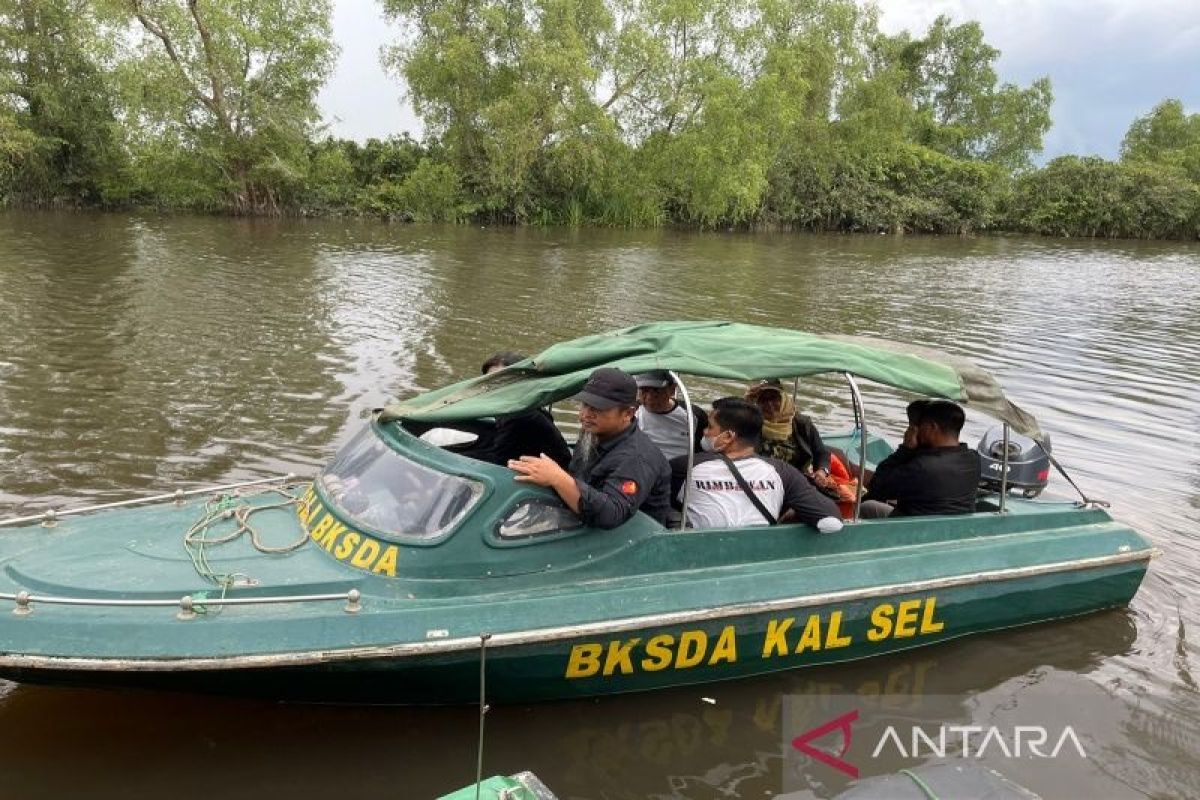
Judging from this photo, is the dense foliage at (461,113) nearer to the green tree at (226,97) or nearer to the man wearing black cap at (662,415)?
the green tree at (226,97)

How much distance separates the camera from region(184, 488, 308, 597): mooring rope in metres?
4.18

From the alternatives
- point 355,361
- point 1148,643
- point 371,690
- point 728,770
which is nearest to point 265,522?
point 371,690

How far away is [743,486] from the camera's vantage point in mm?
4762

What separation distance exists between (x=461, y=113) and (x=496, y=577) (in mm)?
37360

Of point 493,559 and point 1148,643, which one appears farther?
point 1148,643

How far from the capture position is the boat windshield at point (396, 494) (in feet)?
14.3

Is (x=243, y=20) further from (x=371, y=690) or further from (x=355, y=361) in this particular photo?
(x=371, y=690)

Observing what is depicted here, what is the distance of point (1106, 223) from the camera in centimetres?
5038

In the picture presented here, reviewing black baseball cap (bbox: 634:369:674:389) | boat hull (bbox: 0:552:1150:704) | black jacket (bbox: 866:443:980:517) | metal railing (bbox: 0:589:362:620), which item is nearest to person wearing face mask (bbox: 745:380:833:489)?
black jacket (bbox: 866:443:980:517)

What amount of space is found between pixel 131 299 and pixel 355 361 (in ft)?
19.3

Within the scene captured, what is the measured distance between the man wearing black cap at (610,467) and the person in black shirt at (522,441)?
534mm

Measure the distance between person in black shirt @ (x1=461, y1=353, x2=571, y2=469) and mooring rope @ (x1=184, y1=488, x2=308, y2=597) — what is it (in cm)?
114

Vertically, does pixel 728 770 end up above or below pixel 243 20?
below

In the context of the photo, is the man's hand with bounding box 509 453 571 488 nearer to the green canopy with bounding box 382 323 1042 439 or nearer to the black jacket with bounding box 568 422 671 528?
the black jacket with bounding box 568 422 671 528
